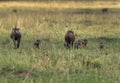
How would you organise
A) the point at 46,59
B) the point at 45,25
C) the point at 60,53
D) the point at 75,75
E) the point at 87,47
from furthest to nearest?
the point at 45,25 → the point at 87,47 → the point at 60,53 → the point at 46,59 → the point at 75,75

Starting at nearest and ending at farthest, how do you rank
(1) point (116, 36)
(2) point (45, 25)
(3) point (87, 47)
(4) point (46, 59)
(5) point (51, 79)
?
(5) point (51, 79)
(4) point (46, 59)
(3) point (87, 47)
(1) point (116, 36)
(2) point (45, 25)

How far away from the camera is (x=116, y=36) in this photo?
19.1 m

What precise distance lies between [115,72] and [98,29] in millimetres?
10972

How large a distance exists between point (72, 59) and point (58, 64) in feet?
3.04

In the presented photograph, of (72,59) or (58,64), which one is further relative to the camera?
(72,59)

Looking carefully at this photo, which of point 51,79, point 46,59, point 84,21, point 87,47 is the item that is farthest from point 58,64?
point 84,21

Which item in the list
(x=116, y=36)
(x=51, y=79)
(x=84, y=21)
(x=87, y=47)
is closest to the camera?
(x=51, y=79)

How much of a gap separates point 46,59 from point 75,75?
1.44 m

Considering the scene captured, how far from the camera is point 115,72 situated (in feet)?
35.0

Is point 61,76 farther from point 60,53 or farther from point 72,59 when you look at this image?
point 60,53

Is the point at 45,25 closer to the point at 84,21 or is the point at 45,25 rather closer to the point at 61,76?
the point at 84,21

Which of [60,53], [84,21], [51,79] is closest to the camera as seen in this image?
[51,79]

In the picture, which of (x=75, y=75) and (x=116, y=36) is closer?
(x=75, y=75)

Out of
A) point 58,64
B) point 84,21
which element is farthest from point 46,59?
point 84,21
